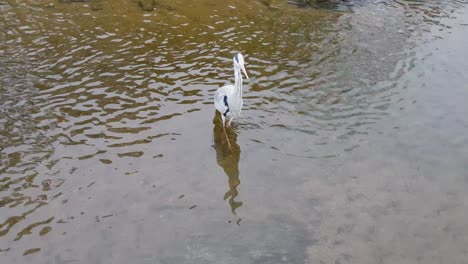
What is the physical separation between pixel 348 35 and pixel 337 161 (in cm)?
660

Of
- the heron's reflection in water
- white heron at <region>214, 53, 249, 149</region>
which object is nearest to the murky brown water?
the heron's reflection in water

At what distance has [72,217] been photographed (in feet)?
25.3

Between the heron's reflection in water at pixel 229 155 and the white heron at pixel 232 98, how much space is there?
320mm

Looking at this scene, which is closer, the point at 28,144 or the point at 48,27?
the point at 28,144

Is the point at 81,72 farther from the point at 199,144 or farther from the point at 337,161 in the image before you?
the point at 337,161

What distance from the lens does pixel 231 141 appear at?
32.4ft

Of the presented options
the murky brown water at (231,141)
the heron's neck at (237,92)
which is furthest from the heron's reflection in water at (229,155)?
the heron's neck at (237,92)

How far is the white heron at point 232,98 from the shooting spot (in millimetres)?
9117

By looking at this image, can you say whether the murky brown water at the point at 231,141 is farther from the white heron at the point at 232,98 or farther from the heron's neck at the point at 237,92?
the heron's neck at the point at 237,92

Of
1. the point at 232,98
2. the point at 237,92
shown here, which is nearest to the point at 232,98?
the point at 232,98

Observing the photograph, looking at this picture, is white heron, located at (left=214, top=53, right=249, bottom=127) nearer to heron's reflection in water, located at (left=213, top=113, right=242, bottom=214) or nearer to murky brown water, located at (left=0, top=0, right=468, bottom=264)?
heron's reflection in water, located at (left=213, top=113, right=242, bottom=214)

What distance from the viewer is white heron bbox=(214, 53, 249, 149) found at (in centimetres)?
912

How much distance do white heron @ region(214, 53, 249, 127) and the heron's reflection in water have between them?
320 millimetres

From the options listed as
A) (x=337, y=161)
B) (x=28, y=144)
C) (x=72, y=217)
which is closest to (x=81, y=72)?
(x=28, y=144)
